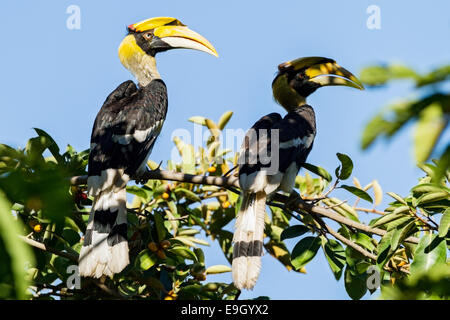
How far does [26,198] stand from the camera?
0.70 metres

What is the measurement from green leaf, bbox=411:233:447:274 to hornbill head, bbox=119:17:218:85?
308cm

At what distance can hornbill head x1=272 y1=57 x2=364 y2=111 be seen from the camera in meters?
5.66

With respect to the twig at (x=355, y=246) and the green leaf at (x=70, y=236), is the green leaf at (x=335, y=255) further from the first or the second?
the green leaf at (x=70, y=236)

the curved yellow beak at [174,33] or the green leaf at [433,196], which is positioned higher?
the curved yellow beak at [174,33]

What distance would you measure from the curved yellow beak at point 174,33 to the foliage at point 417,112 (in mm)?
4477

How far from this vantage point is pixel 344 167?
3.77m

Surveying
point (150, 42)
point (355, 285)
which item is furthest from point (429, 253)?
Result: point (150, 42)

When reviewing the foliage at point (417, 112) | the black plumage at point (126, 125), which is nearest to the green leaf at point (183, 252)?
the black plumage at point (126, 125)

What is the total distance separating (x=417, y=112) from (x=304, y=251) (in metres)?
3.01

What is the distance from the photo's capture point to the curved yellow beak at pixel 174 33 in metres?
5.28

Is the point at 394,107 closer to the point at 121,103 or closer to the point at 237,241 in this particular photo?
the point at 237,241

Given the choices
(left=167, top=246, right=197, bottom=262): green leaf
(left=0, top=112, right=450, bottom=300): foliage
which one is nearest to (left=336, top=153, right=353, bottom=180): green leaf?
(left=0, top=112, right=450, bottom=300): foliage

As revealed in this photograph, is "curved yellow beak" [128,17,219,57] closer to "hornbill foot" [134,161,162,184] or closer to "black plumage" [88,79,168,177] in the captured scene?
"black plumage" [88,79,168,177]
